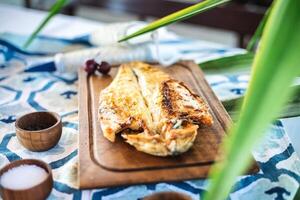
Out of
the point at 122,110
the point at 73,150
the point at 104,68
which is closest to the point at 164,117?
the point at 122,110

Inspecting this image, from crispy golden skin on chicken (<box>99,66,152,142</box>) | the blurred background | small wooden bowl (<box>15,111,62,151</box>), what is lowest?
the blurred background

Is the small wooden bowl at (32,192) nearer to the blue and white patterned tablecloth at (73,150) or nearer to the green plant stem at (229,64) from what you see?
the blue and white patterned tablecloth at (73,150)

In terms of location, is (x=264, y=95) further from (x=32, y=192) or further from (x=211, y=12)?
(x=211, y=12)

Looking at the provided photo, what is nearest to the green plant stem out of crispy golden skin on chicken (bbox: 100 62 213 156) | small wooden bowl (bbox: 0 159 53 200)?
crispy golden skin on chicken (bbox: 100 62 213 156)

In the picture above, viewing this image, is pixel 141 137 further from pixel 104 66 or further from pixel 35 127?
pixel 104 66

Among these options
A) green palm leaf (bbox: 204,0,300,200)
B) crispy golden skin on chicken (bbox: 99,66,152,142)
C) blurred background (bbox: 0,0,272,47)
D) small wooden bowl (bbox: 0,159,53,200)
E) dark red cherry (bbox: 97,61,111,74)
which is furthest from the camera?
blurred background (bbox: 0,0,272,47)

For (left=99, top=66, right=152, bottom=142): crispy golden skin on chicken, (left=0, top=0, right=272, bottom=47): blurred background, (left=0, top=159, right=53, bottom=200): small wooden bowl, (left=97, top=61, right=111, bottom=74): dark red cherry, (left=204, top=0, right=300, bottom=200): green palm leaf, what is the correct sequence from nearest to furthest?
1. (left=204, top=0, right=300, bottom=200): green palm leaf
2. (left=0, top=159, right=53, bottom=200): small wooden bowl
3. (left=99, top=66, right=152, bottom=142): crispy golden skin on chicken
4. (left=97, top=61, right=111, bottom=74): dark red cherry
5. (left=0, top=0, right=272, bottom=47): blurred background

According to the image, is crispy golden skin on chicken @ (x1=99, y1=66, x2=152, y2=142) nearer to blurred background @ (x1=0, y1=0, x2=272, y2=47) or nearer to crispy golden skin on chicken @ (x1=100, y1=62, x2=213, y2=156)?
crispy golden skin on chicken @ (x1=100, y1=62, x2=213, y2=156)

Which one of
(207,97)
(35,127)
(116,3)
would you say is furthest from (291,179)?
(116,3)
